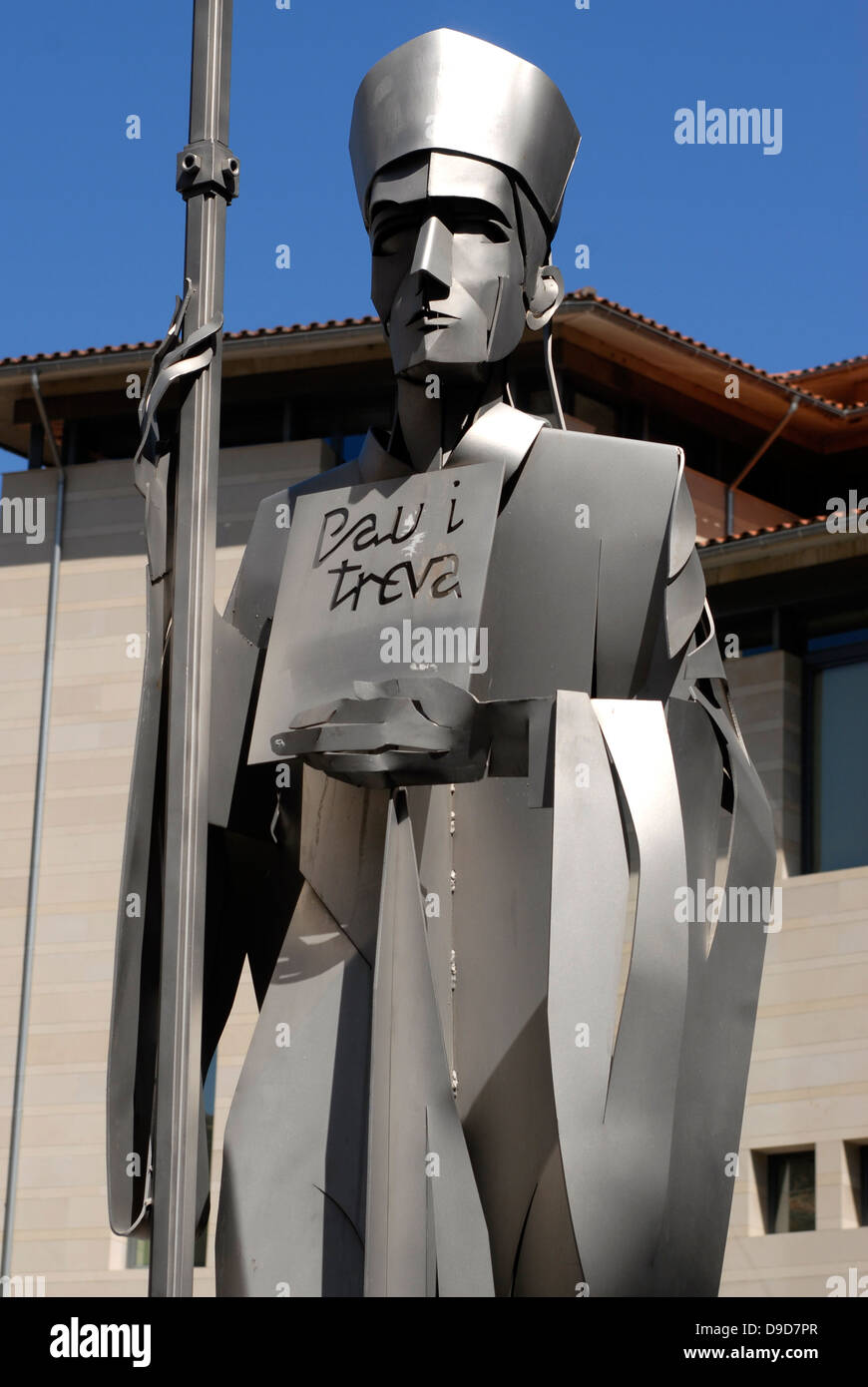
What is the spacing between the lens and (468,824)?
22.5 feet

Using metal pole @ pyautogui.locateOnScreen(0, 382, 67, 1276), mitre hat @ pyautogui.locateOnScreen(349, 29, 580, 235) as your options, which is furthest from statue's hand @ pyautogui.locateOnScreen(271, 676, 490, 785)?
metal pole @ pyautogui.locateOnScreen(0, 382, 67, 1276)

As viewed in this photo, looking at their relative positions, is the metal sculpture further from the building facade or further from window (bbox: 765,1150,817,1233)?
window (bbox: 765,1150,817,1233)

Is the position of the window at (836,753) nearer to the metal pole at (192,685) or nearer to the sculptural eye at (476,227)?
the sculptural eye at (476,227)

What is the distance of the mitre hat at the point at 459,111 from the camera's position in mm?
6926

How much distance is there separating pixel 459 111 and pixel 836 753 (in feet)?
51.6

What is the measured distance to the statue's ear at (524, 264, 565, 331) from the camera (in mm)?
7211

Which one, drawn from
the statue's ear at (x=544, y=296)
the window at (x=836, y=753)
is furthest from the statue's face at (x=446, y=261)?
the window at (x=836, y=753)

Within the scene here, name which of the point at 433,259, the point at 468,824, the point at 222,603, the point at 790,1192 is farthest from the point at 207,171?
the point at 790,1192

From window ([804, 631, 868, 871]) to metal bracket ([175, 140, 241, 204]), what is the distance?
15979 mm

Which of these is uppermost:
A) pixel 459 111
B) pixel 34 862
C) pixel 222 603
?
pixel 222 603

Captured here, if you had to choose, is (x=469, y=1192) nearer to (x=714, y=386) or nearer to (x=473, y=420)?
(x=473, y=420)

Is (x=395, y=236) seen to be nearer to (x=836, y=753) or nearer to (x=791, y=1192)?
(x=791, y=1192)
